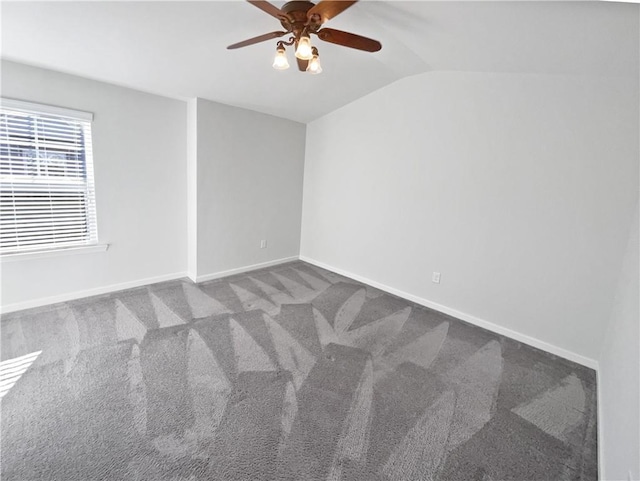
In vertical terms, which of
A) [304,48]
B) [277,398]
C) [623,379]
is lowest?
[277,398]

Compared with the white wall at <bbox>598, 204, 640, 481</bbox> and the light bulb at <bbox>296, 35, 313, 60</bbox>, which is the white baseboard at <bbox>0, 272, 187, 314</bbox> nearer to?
the light bulb at <bbox>296, 35, 313, 60</bbox>

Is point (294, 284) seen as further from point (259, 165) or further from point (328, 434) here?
point (328, 434)

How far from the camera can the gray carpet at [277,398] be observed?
4.58 ft

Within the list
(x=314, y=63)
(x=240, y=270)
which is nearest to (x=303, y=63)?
(x=314, y=63)

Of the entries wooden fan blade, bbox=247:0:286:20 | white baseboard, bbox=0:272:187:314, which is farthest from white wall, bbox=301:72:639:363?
white baseboard, bbox=0:272:187:314

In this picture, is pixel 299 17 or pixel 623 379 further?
pixel 299 17

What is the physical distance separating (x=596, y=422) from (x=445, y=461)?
1133mm

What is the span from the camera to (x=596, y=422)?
1771mm

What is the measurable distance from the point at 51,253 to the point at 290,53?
2902 mm

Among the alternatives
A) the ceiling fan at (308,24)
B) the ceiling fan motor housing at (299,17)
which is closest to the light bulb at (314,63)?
the ceiling fan at (308,24)

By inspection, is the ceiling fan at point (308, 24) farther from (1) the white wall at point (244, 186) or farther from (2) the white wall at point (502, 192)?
(1) the white wall at point (244, 186)

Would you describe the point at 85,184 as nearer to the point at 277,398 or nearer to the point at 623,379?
the point at 277,398

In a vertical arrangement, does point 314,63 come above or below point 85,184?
above

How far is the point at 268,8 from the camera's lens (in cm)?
150
